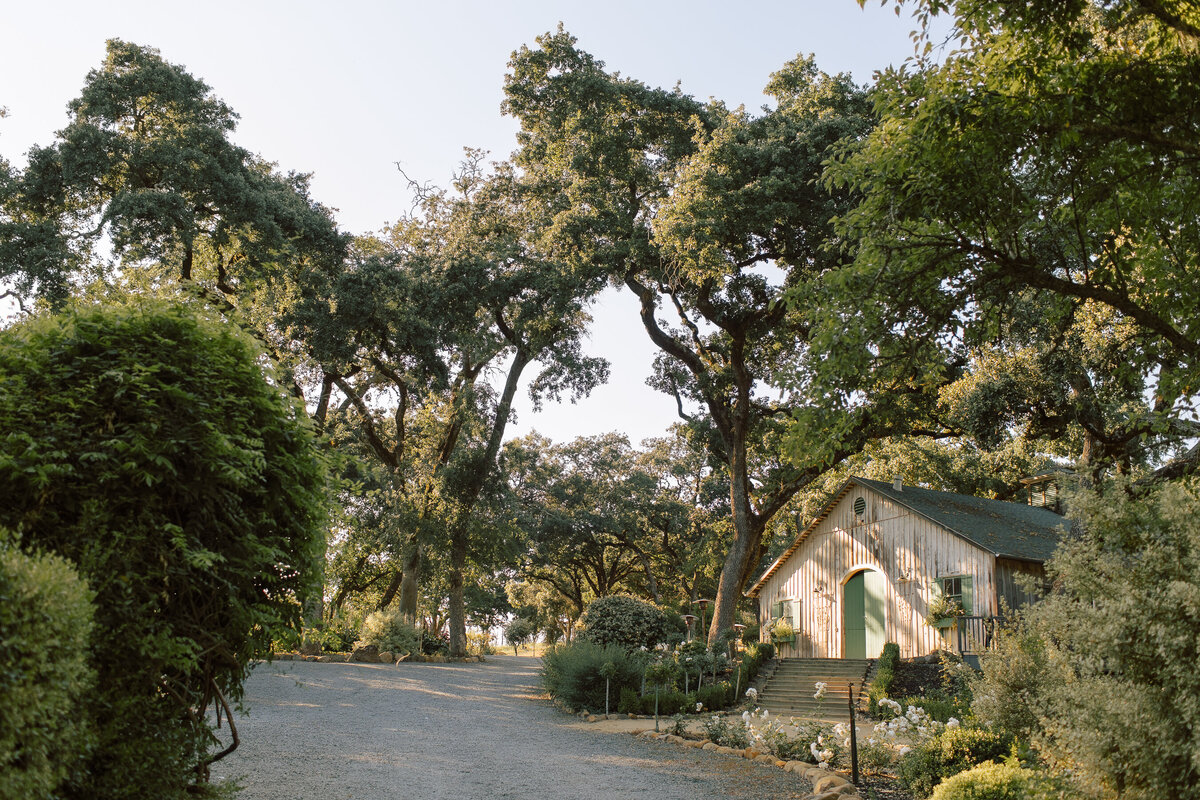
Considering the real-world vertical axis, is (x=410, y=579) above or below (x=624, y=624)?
above

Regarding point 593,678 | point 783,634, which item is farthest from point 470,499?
point 593,678

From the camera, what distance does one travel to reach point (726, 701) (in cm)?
1728

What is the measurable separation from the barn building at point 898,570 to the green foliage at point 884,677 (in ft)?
5.18

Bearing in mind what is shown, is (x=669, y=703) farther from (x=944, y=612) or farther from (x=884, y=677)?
(x=944, y=612)

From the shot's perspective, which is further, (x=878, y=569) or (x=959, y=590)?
(x=878, y=569)

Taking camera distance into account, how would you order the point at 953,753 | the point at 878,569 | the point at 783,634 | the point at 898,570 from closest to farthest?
the point at 953,753 → the point at 898,570 → the point at 878,569 → the point at 783,634

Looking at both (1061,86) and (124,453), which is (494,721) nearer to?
(124,453)

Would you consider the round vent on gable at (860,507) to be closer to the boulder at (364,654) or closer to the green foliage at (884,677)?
the green foliage at (884,677)

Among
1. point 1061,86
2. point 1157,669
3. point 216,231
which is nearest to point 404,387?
point 216,231

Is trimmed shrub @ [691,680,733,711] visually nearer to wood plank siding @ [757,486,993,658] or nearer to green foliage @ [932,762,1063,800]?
wood plank siding @ [757,486,993,658]

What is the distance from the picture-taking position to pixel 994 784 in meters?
5.82

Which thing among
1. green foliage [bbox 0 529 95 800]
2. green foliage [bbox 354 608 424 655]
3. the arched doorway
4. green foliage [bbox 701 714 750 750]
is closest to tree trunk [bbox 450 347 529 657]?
green foliage [bbox 354 608 424 655]

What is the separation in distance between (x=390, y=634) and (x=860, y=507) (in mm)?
14645

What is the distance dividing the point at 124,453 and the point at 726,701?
15409 mm
